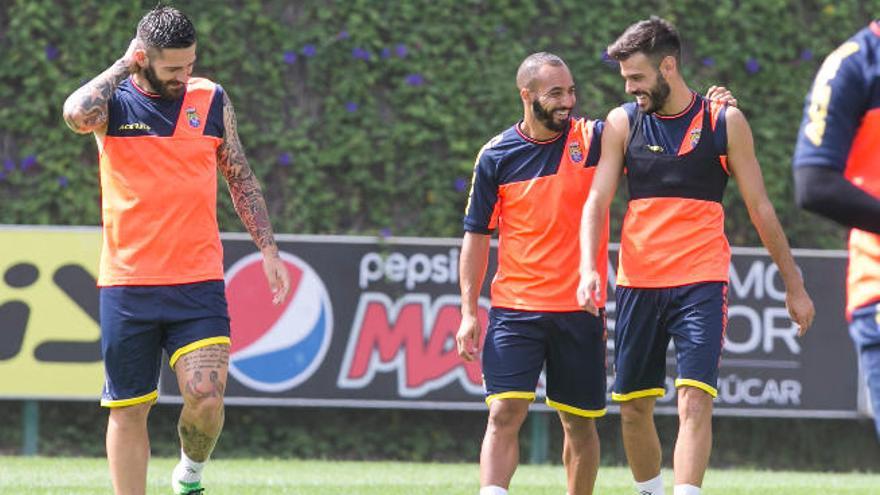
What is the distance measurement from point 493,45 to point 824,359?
11.9 feet

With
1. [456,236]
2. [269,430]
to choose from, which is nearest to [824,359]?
[456,236]

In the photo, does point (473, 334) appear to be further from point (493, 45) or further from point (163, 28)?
point (493, 45)

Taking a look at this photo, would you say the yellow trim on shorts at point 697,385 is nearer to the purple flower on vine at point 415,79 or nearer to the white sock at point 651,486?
the white sock at point 651,486

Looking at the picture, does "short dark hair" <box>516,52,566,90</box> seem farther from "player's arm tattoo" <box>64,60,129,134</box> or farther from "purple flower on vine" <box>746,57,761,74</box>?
"purple flower on vine" <box>746,57,761,74</box>

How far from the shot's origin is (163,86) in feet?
23.2

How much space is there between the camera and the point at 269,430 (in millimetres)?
13609

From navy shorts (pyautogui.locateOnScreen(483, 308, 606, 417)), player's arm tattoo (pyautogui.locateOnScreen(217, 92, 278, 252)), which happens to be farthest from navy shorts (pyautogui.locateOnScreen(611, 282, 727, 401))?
player's arm tattoo (pyautogui.locateOnScreen(217, 92, 278, 252))

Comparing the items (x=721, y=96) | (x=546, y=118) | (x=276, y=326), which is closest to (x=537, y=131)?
(x=546, y=118)

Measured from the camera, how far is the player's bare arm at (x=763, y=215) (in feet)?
22.8

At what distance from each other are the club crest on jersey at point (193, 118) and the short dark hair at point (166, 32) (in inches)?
11.0

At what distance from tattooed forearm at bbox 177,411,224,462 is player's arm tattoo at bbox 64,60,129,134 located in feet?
4.36

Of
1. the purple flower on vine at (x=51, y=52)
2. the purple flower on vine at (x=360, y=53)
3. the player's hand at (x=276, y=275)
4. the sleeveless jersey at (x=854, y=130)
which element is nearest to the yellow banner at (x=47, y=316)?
the purple flower on vine at (x=51, y=52)

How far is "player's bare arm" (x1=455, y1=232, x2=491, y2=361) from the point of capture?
742cm

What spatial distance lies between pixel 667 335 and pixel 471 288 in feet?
2.90
